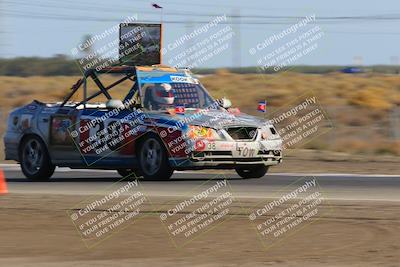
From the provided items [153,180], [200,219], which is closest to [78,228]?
[200,219]

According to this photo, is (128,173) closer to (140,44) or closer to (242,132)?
(140,44)

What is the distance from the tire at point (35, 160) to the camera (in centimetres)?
1806

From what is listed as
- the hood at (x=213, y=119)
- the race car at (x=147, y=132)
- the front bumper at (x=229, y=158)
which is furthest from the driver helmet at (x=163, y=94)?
the front bumper at (x=229, y=158)

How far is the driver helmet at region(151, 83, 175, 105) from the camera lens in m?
17.2

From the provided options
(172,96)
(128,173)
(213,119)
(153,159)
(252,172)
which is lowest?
(128,173)

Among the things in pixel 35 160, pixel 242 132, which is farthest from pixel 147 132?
pixel 35 160

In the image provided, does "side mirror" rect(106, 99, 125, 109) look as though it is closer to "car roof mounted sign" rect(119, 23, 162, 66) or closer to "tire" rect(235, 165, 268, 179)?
"car roof mounted sign" rect(119, 23, 162, 66)

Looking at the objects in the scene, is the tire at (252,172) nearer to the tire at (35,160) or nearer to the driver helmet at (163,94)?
the driver helmet at (163,94)

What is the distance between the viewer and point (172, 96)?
1734 centimetres

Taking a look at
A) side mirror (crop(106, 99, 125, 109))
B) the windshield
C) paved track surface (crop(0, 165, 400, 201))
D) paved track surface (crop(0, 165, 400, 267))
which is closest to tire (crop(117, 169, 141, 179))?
paved track surface (crop(0, 165, 400, 201))

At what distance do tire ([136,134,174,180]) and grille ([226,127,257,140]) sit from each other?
1.08 meters

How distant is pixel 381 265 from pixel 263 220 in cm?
305

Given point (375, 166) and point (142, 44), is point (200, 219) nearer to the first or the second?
point (142, 44)

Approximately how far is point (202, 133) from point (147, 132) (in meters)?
0.90
